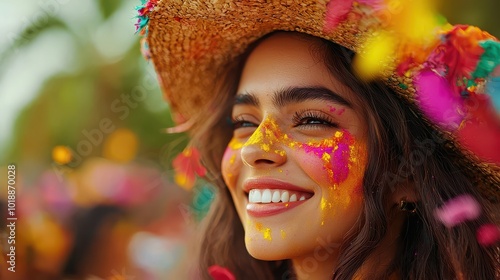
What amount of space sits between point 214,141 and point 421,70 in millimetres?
943

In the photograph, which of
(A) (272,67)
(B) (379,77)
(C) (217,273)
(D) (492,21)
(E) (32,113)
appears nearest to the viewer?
(B) (379,77)

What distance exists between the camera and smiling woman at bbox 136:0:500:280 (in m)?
1.78

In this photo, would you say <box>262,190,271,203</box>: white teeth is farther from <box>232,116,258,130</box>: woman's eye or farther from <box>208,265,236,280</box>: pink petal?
<box>208,265,236,280</box>: pink petal

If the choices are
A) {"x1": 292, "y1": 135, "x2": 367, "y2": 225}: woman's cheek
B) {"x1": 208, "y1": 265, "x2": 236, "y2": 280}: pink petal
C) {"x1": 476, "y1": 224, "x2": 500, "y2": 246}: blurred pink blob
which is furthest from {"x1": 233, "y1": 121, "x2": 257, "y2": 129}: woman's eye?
{"x1": 476, "y1": 224, "x2": 500, "y2": 246}: blurred pink blob

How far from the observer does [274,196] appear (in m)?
1.89

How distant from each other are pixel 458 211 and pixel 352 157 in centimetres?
35

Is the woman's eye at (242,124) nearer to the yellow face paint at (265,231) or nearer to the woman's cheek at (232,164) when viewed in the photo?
the woman's cheek at (232,164)

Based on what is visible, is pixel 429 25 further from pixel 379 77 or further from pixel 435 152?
pixel 435 152

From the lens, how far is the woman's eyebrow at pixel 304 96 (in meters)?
1.88

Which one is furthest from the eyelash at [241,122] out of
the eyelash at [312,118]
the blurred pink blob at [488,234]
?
the blurred pink blob at [488,234]

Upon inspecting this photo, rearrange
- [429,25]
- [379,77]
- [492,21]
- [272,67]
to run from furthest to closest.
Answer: [492,21] < [272,67] < [379,77] < [429,25]

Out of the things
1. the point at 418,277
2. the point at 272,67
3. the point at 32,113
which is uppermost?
the point at 272,67

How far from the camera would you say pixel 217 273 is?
227 cm

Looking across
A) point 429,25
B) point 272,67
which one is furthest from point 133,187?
point 429,25
